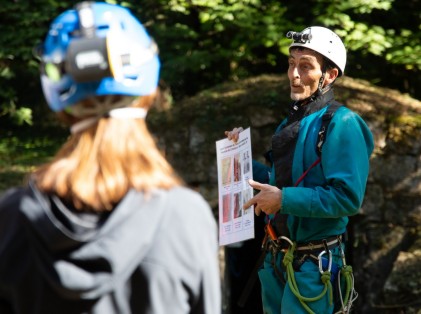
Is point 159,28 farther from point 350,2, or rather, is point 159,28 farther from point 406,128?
point 406,128

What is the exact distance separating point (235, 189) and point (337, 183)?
66 centimetres

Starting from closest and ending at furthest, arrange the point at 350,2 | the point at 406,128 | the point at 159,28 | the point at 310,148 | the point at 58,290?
the point at 58,290 < the point at 310,148 < the point at 406,128 < the point at 350,2 < the point at 159,28

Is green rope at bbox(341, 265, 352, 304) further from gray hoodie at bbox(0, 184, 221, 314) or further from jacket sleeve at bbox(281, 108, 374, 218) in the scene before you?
gray hoodie at bbox(0, 184, 221, 314)

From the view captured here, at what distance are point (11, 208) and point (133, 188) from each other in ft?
1.02

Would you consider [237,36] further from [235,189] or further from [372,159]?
[235,189]

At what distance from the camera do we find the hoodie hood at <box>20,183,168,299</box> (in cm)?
193

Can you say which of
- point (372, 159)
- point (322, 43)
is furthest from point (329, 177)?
point (372, 159)

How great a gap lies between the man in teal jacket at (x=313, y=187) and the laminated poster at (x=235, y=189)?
0.07m

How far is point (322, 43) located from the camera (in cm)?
433

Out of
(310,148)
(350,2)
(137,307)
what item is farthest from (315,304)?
(350,2)

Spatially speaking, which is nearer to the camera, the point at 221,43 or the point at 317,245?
the point at 317,245

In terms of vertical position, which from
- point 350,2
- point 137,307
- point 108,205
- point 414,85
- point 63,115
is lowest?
point 137,307

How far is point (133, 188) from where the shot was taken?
2.00m

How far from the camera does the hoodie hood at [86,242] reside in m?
1.93
